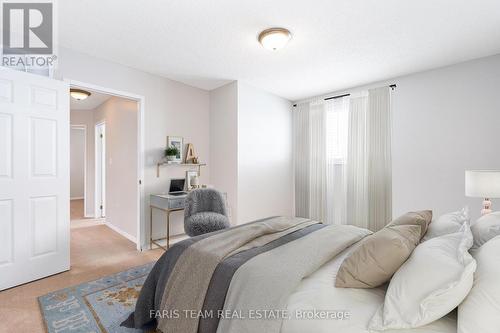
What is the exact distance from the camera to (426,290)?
3.13ft

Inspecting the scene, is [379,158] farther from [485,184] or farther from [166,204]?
[166,204]

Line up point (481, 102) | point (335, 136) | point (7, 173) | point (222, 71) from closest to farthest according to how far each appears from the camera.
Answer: point (7, 173) < point (481, 102) < point (222, 71) < point (335, 136)

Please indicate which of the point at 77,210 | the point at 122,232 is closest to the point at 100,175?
the point at 77,210

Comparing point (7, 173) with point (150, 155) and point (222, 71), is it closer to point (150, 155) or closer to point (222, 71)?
point (150, 155)

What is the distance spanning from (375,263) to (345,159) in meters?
3.15

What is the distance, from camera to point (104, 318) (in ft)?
6.21

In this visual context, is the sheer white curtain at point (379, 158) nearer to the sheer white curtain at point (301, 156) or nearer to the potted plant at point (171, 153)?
the sheer white curtain at point (301, 156)

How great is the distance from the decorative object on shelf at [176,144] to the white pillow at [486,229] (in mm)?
3321

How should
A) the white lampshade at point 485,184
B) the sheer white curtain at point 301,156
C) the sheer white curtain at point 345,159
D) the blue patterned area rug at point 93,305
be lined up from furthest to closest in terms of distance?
the sheer white curtain at point 301,156, the sheer white curtain at point 345,159, the white lampshade at point 485,184, the blue patterned area rug at point 93,305

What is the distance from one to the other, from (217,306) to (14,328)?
65.4 inches

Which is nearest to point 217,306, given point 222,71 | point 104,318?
point 104,318

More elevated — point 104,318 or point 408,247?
point 408,247

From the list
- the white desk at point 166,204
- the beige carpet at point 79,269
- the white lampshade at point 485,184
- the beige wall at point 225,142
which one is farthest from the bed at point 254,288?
the beige wall at point 225,142

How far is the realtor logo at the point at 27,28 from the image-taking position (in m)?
2.10
